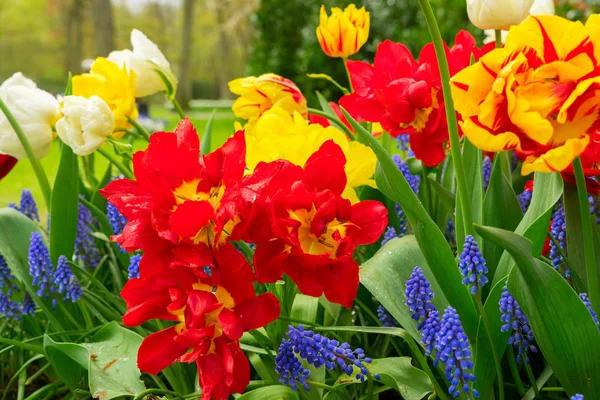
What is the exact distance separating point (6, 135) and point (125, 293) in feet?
2.04

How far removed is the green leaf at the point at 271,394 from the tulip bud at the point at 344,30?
0.72 metres

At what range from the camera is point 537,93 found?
0.68 metres

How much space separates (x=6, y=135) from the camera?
3.98 ft

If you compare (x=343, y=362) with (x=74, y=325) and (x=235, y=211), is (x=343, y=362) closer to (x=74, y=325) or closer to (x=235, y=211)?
(x=235, y=211)

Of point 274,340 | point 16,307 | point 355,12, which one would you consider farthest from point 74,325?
point 355,12

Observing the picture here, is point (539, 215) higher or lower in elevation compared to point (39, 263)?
higher

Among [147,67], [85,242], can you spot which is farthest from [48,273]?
[147,67]

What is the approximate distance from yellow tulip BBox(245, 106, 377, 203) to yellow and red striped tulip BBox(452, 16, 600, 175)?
23 cm

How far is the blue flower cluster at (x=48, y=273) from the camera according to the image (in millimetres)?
1098

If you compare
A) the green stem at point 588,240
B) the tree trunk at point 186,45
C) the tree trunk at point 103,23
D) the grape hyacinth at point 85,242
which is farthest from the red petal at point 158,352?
the tree trunk at point 186,45

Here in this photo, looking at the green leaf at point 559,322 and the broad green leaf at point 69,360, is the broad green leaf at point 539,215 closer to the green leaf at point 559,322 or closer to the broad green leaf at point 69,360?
the green leaf at point 559,322

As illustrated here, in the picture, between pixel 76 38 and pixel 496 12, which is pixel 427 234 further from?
pixel 76 38

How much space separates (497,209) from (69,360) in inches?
27.0

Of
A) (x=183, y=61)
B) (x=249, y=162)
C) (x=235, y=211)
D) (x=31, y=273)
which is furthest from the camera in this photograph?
(x=183, y=61)
